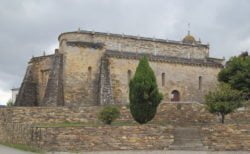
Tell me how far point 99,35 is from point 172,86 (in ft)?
25.7

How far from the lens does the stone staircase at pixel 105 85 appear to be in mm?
A: 37688

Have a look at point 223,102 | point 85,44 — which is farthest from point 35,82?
point 223,102

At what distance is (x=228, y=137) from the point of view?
21.7 metres

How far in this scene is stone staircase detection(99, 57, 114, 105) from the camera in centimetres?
3769

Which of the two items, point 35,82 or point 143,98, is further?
point 35,82

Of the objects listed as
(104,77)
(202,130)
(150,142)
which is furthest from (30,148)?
(104,77)

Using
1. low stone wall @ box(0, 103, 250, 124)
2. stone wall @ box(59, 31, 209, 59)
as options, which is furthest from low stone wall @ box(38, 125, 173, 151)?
stone wall @ box(59, 31, 209, 59)

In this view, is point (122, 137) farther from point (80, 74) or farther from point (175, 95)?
point (175, 95)

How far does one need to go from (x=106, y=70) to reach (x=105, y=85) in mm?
1388

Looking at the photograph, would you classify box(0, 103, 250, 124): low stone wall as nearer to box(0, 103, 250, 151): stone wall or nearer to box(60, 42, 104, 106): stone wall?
box(0, 103, 250, 151): stone wall

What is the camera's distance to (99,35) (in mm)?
42750

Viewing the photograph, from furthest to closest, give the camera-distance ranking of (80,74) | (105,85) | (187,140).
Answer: (105,85) < (80,74) < (187,140)

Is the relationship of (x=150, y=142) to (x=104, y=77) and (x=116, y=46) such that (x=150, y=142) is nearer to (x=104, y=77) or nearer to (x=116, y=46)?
(x=104, y=77)

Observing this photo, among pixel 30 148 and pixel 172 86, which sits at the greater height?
pixel 172 86
